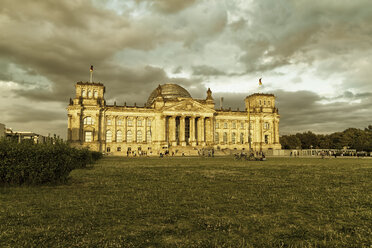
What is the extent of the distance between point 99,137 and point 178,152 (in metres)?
25.5

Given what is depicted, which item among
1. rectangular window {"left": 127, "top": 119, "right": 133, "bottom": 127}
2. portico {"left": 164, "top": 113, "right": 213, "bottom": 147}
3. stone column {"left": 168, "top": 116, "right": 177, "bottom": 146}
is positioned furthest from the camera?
rectangular window {"left": 127, "top": 119, "right": 133, "bottom": 127}

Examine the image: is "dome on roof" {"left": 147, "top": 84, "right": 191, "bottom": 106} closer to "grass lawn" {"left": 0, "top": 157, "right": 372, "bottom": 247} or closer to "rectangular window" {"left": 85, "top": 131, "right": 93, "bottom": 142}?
"rectangular window" {"left": 85, "top": 131, "right": 93, "bottom": 142}

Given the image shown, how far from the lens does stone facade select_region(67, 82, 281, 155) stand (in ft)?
247

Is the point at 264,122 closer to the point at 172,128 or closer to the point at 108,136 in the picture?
the point at 172,128

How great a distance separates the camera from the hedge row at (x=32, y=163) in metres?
11.3

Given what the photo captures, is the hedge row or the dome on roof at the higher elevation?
the dome on roof

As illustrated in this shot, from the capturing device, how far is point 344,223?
612 cm

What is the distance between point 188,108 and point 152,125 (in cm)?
1314

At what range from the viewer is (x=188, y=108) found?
3174 inches

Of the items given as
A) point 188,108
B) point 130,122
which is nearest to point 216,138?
point 188,108

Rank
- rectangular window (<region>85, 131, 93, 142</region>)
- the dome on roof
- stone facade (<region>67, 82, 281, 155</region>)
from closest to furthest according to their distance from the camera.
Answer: stone facade (<region>67, 82, 281, 155</region>)
rectangular window (<region>85, 131, 93, 142</region>)
the dome on roof

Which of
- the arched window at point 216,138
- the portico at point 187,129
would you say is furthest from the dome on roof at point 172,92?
the arched window at point 216,138

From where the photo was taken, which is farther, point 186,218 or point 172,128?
point 172,128

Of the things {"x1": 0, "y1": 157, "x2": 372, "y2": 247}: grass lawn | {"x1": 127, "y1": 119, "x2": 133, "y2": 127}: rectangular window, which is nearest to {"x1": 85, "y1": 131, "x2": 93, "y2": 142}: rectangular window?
{"x1": 127, "y1": 119, "x2": 133, "y2": 127}: rectangular window
